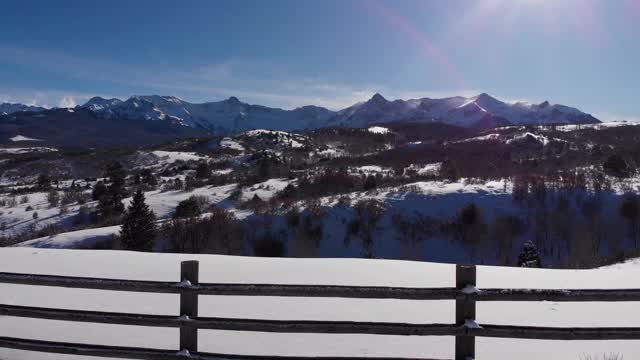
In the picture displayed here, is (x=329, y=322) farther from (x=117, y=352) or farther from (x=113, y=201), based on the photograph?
(x=113, y=201)

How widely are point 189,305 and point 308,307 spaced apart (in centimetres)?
370

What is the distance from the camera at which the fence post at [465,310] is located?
17.1 ft

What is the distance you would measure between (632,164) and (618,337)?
255ft

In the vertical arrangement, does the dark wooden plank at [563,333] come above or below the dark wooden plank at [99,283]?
below

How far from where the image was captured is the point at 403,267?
13.6 m

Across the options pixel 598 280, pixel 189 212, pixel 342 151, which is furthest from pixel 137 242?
pixel 342 151

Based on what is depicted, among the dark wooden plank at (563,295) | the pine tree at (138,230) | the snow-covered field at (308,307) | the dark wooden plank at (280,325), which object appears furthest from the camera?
the pine tree at (138,230)

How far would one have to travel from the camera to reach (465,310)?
526 cm

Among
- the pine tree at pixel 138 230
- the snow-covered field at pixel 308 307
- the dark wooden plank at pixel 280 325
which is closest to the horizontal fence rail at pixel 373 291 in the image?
the dark wooden plank at pixel 280 325

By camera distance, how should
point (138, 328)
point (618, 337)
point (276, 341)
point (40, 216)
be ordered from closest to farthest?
point (618, 337), point (276, 341), point (138, 328), point (40, 216)

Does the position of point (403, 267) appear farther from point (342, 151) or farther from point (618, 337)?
point (342, 151)

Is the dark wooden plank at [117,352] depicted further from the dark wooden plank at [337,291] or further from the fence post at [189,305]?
the dark wooden plank at [337,291]

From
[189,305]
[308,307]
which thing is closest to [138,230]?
[308,307]

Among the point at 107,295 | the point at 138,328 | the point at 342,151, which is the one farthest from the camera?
the point at 342,151
